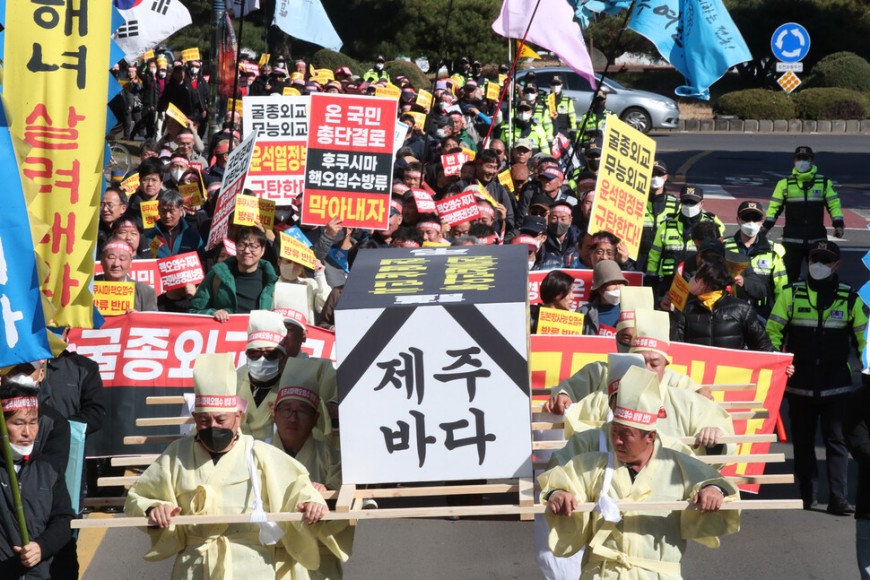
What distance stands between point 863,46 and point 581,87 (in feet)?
54.2

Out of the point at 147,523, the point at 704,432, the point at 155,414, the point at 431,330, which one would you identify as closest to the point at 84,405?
the point at 155,414

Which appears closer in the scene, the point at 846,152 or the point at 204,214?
the point at 204,214

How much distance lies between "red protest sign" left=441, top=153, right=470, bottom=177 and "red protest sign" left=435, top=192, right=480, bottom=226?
3.55m

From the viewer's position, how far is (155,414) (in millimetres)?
9078

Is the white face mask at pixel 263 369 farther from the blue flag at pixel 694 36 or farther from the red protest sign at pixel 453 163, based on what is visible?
the red protest sign at pixel 453 163

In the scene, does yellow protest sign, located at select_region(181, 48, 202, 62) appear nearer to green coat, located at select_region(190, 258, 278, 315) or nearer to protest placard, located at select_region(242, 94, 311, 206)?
protest placard, located at select_region(242, 94, 311, 206)

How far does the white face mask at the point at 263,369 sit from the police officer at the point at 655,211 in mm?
6297

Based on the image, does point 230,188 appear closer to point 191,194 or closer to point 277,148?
point 277,148

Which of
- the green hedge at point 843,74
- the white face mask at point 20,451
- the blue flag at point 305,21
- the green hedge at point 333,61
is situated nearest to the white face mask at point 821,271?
the white face mask at point 20,451

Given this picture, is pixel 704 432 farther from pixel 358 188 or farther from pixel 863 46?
pixel 863 46

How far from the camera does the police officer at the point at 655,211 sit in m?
12.5

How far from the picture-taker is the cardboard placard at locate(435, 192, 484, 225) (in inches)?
450

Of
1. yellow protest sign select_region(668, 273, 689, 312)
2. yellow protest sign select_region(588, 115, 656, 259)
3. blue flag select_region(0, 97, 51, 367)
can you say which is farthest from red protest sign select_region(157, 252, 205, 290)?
blue flag select_region(0, 97, 51, 367)

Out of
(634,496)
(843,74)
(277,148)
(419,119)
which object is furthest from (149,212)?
(843,74)
